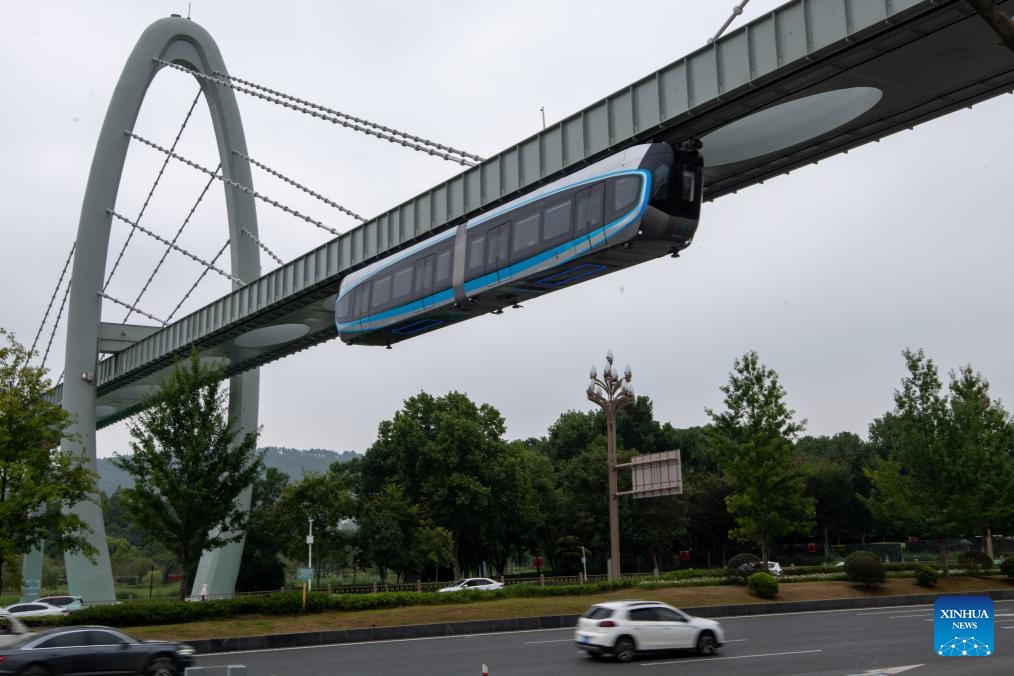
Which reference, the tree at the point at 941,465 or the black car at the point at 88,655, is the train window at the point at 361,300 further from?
the tree at the point at 941,465

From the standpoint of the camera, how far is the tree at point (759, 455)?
142 feet

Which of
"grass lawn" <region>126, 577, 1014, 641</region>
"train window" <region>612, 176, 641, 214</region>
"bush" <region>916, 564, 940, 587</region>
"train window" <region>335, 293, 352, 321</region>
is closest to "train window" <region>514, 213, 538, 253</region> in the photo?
"train window" <region>612, 176, 641, 214</region>

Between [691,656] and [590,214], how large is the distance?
10.6m

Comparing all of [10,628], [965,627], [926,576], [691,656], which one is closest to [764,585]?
[926,576]

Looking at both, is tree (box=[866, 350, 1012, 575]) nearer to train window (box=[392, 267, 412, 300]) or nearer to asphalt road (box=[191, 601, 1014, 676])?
asphalt road (box=[191, 601, 1014, 676])

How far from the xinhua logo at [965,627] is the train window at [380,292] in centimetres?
2650

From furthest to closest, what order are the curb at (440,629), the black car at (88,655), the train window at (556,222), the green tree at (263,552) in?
the green tree at (263,552) < the curb at (440,629) < the train window at (556,222) < the black car at (88,655)

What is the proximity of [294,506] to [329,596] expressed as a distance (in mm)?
30606

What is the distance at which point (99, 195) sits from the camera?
50.6 metres

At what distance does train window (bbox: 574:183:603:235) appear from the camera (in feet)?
74.6

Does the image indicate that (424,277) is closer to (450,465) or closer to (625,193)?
(625,193)

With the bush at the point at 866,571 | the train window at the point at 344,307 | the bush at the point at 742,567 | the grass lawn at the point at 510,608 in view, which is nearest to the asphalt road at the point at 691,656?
the grass lawn at the point at 510,608

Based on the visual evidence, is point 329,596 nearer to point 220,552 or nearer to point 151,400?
point 151,400

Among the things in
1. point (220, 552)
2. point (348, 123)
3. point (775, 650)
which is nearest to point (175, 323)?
point (220, 552)
